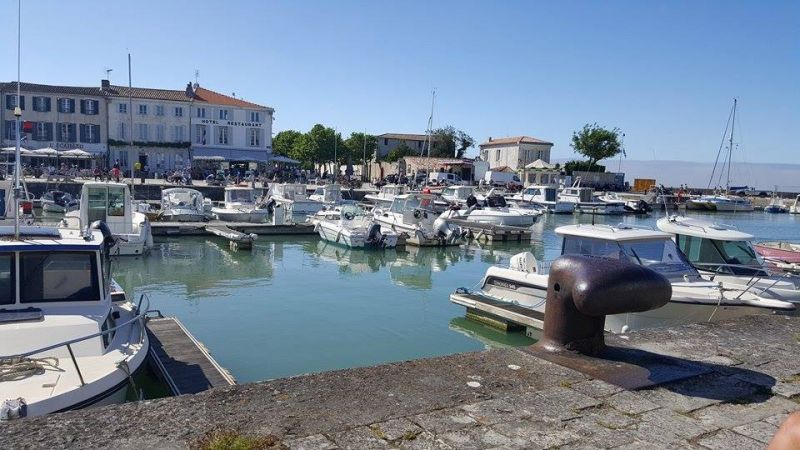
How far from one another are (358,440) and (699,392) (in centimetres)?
267

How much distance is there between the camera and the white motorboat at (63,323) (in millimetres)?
6395

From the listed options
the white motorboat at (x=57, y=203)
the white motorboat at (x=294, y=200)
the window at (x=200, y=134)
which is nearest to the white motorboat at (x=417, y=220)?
the white motorboat at (x=294, y=200)

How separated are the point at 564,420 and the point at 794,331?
13.5ft

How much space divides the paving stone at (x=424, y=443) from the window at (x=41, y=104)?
197 ft

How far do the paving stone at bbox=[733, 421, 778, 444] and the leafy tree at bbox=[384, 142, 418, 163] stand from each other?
2834 inches

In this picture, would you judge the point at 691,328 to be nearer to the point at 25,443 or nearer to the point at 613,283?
the point at 613,283

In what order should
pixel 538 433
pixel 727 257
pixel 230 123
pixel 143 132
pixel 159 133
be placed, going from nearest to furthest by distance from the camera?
pixel 538 433 → pixel 727 257 → pixel 143 132 → pixel 159 133 → pixel 230 123

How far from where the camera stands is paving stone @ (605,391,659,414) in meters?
4.12

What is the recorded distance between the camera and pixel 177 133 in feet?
191

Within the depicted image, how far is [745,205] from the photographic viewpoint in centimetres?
6425

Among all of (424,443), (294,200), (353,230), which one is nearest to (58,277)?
(424,443)

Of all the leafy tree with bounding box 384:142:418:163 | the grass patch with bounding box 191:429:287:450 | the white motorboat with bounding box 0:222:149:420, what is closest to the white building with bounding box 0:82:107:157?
the leafy tree with bounding box 384:142:418:163

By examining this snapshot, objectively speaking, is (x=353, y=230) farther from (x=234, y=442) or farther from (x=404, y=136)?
(x=404, y=136)

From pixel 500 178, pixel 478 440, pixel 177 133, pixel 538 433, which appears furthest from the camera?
pixel 500 178
